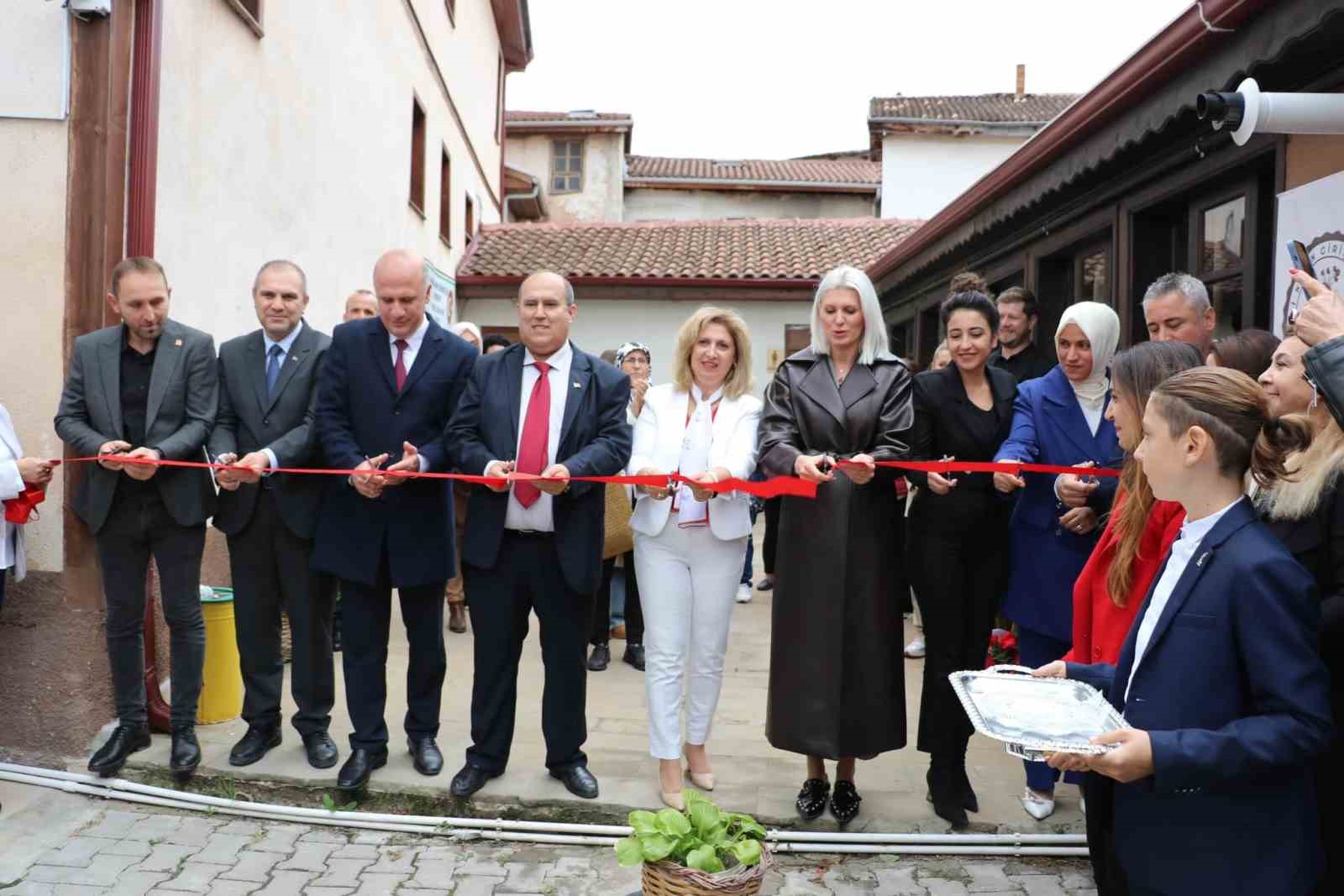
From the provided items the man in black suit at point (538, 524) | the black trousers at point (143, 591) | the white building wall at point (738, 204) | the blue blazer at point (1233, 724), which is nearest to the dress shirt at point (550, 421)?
the man in black suit at point (538, 524)

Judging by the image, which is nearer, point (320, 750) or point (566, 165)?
point (320, 750)

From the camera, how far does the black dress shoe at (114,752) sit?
15.5 feet

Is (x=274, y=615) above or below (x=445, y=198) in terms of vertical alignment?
below

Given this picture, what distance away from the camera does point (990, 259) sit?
381 inches

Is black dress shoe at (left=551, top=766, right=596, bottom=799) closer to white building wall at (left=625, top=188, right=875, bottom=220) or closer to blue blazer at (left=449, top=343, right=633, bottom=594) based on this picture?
blue blazer at (left=449, top=343, right=633, bottom=594)

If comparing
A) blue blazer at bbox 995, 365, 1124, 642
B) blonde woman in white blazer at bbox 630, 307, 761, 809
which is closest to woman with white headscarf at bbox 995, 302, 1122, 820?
blue blazer at bbox 995, 365, 1124, 642

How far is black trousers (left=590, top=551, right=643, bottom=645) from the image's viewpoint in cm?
708

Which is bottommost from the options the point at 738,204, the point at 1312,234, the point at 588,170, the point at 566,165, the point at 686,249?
the point at 1312,234

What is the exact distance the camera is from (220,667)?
5.41 metres

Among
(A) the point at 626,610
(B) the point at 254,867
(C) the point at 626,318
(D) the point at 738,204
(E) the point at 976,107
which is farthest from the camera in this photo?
(D) the point at 738,204

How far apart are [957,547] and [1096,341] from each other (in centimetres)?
100

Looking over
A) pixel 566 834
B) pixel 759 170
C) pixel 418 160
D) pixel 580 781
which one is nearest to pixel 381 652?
pixel 580 781

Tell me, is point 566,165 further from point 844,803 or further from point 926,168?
point 844,803

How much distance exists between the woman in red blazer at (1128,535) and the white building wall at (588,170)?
2790cm
